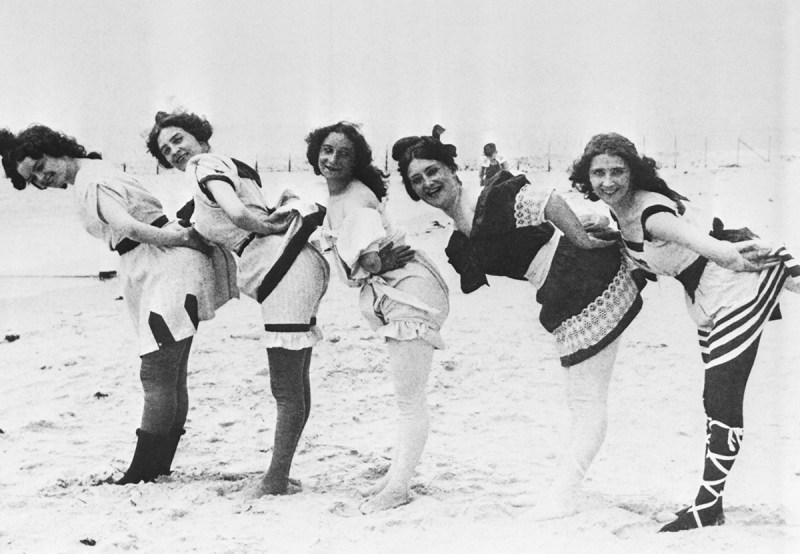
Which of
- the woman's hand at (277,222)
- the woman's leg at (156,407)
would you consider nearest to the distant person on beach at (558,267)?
the woman's hand at (277,222)

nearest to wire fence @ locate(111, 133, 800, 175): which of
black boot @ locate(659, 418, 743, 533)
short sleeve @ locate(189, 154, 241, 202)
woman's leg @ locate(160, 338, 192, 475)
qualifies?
short sleeve @ locate(189, 154, 241, 202)

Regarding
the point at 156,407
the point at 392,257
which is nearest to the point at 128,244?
the point at 156,407

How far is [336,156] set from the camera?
11.1 feet

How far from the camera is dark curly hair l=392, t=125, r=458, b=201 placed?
10.8 ft

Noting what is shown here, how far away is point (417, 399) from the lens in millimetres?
3318

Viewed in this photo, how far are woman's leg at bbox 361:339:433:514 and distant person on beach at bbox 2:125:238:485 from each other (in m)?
0.96

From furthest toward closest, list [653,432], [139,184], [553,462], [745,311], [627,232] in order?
[653,432]
[553,462]
[139,184]
[627,232]
[745,311]

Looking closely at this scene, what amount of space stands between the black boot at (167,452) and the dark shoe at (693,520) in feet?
6.92

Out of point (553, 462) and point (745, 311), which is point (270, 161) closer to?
point (553, 462)

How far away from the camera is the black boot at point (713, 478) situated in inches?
117

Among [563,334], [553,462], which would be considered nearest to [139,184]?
[563,334]

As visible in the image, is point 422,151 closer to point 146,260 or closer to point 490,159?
point 146,260

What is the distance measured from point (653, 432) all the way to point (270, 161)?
3.01 m

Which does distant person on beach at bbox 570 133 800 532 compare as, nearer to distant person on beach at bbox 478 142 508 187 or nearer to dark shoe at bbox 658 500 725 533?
dark shoe at bbox 658 500 725 533
